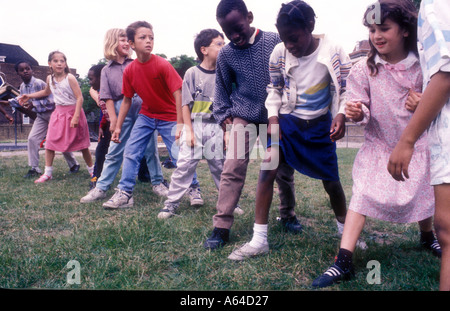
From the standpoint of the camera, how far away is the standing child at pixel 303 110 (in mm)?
2096

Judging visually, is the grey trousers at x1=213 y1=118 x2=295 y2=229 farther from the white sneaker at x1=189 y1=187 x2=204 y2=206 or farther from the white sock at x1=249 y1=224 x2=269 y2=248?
the white sneaker at x1=189 y1=187 x2=204 y2=206

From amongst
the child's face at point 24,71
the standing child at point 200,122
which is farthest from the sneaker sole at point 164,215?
the child's face at point 24,71

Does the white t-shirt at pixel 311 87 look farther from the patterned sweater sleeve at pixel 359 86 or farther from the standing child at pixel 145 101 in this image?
the standing child at pixel 145 101

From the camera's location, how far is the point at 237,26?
2.26m

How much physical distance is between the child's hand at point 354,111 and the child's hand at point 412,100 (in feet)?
0.69

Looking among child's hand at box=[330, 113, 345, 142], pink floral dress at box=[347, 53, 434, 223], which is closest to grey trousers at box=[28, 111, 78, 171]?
child's hand at box=[330, 113, 345, 142]

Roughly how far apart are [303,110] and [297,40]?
0.43m

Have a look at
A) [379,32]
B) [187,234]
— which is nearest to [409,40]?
[379,32]

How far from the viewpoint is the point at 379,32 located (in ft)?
5.62

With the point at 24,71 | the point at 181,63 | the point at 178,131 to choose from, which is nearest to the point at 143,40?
the point at 178,131

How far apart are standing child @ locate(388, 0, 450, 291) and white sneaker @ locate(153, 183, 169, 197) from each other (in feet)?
9.64

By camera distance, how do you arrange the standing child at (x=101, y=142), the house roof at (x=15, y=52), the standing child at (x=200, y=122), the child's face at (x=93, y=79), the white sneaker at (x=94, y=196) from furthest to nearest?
the child's face at (x=93, y=79) → the house roof at (x=15, y=52) → the standing child at (x=101, y=142) → the white sneaker at (x=94, y=196) → the standing child at (x=200, y=122)

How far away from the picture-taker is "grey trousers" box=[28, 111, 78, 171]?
5543 mm

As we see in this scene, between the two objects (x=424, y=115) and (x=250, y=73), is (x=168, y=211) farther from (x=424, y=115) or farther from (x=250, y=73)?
(x=424, y=115)
